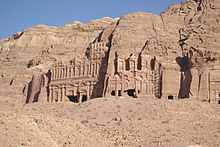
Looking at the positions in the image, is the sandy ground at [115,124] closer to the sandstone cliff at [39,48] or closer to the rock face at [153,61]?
the rock face at [153,61]

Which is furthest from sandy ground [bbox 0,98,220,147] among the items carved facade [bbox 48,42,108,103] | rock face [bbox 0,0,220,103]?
carved facade [bbox 48,42,108,103]

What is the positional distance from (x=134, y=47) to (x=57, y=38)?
41.4 meters

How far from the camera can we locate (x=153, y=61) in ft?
186

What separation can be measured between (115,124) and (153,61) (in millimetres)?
20266

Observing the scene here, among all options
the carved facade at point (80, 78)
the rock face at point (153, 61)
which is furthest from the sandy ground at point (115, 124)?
the carved facade at point (80, 78)

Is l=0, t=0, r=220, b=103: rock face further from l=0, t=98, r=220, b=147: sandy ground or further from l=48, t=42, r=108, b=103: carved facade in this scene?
l=0, t=98, r=220, b=147: sandy ground

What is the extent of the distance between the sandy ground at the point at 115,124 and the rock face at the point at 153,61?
546cm

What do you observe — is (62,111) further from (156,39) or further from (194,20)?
(194,20)

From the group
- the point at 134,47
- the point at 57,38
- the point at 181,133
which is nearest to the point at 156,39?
the point at 134,47

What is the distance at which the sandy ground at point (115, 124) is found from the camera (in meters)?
23.1

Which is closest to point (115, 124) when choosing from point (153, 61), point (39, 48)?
point (153, 61)

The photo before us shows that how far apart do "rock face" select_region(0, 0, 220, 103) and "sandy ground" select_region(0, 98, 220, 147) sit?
5.46 meters

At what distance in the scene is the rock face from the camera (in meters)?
52.5

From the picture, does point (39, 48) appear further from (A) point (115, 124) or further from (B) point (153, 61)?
(A) point (115, 124)
